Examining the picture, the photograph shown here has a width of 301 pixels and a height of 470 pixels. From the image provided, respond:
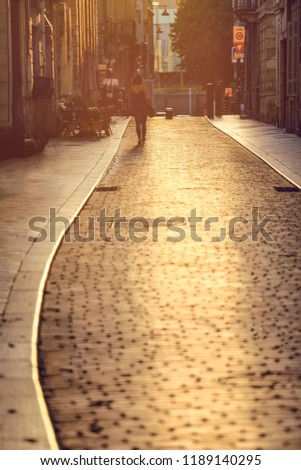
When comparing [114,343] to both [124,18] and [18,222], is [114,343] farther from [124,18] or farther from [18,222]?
[124,18]

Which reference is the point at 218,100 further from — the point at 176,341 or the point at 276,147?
the point at 176,341

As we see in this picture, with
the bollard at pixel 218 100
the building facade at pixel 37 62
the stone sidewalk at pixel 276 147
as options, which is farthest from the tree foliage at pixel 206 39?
the stone sidewalk at pixel 276 147

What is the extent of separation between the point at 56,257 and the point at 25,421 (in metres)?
4.49

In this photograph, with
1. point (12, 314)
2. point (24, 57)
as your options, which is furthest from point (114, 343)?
point (24, 57)

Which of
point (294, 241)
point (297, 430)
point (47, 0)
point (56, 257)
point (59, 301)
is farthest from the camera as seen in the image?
point (47, 0)

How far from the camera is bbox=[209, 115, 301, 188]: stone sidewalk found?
60.2 ft

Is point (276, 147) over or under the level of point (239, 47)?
under

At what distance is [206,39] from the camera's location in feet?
247

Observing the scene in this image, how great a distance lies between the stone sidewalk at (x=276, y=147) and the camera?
1836 centimetres

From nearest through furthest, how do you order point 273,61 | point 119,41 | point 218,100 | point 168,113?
point 273,61 → point 168,113 → point 218,100 → point 119,41

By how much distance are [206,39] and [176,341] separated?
2768 inches

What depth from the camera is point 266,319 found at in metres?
6.66

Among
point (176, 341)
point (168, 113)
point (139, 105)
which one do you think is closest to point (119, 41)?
point (168, 113)

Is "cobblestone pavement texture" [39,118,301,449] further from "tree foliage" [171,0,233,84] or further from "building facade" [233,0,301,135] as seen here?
"tree foliage" [171,0,233,84]
